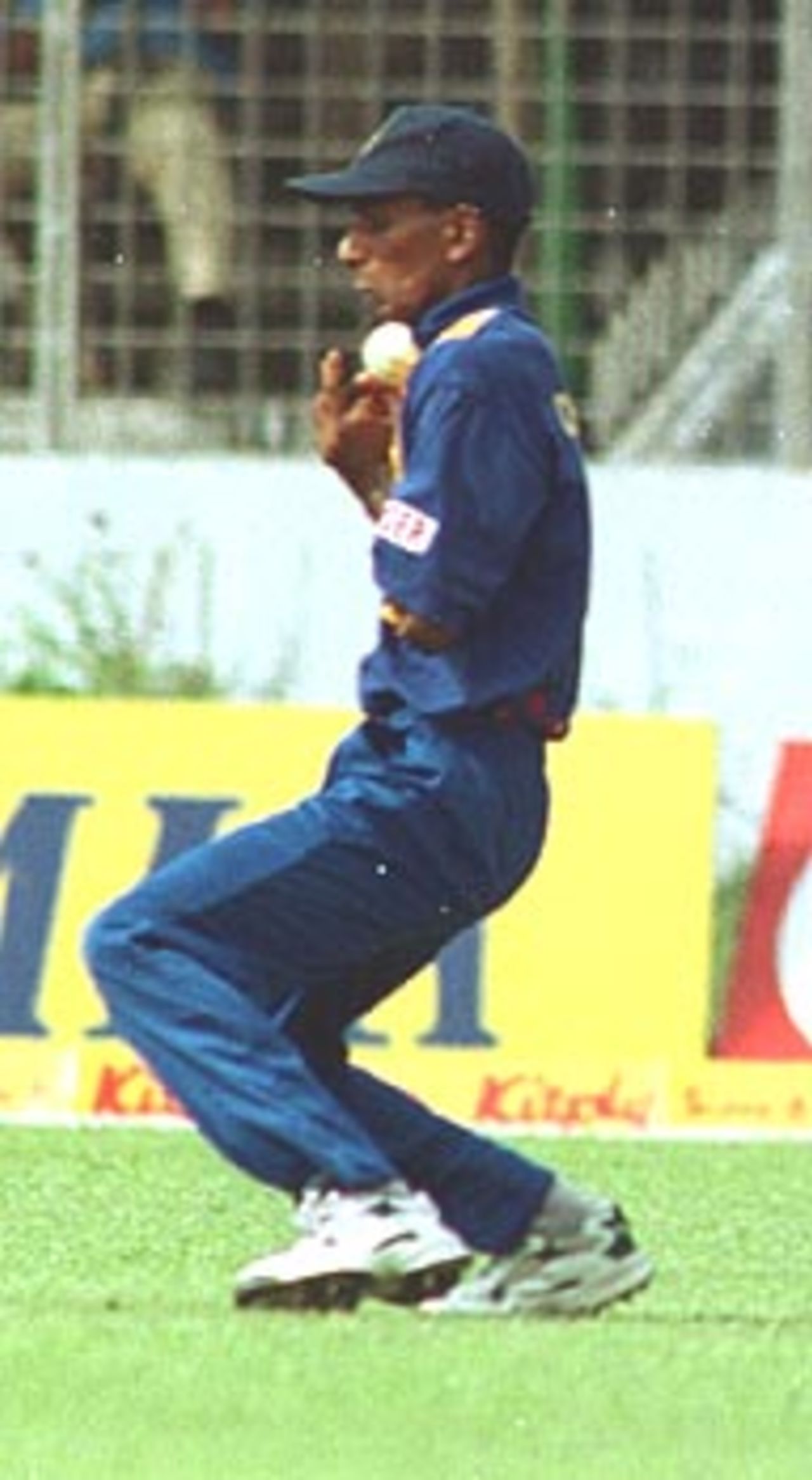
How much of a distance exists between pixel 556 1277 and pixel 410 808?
31.9 inches

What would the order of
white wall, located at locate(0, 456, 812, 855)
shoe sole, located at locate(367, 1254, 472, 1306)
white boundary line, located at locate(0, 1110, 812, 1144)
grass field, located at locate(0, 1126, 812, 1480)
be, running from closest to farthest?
grass field, located at locate(0, 1126, 812, 1480), shoe sole, located at locate(367, 1254, 472, 1306), white boundary line, located at locate(0, 1110, 812, 1144), white wall, located at locate(0, 456, 812, 855)

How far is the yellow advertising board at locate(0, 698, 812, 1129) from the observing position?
45.8ft

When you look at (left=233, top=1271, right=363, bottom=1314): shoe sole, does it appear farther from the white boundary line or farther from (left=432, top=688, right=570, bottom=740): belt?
the white boundary line

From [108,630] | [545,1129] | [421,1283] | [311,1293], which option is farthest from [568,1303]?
[108,630]

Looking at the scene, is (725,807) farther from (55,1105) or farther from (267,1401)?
(267,1401)

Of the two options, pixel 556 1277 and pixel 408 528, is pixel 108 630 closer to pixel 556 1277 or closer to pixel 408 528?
pixel 556 1277

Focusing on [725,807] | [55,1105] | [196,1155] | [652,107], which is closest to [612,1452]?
[196,1155]

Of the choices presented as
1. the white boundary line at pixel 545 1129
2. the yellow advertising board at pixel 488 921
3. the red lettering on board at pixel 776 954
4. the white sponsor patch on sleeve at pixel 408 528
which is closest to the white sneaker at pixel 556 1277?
the white sponsor patch on sleeve at pixel 408 528

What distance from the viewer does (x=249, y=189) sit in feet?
52.5

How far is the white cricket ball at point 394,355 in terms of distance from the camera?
9.47m

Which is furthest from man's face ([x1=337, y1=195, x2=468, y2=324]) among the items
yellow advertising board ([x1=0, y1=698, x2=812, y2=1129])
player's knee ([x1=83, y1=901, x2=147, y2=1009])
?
yellow advertising board ([x1=0, y1=698, x2=812, y2=1129])

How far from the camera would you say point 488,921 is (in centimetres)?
1398

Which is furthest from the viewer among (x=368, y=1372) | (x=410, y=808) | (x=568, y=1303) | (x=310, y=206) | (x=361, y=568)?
(x=310, y=206)

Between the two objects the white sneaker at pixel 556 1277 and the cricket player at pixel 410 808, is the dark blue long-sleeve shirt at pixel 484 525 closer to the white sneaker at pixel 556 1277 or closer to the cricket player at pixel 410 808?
the cricket player at pixel 410 808
